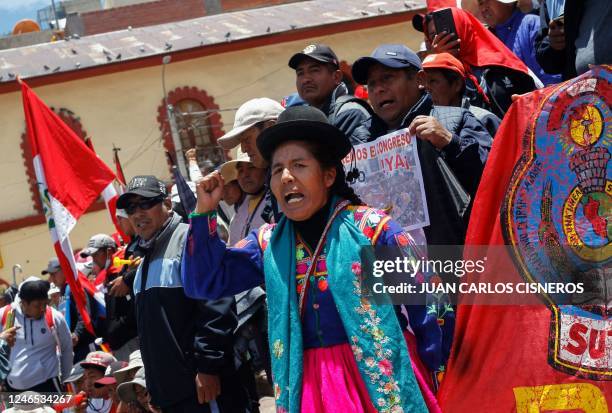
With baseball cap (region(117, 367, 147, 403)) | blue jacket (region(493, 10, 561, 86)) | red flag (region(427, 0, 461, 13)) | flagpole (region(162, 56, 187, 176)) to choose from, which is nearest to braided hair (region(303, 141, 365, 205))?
blue jacket (region(493, 10, 561, 86))

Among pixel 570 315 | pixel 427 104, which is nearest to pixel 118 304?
pixel 427 104

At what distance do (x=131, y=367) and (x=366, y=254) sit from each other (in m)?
3.44

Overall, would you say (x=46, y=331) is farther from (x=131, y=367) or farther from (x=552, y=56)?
(x=552, y=56)

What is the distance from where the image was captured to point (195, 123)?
26.8 m

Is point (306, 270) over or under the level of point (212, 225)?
under

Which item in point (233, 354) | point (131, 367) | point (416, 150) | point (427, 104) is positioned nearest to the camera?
point (416, 150)

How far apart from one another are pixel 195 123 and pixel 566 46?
23.3m

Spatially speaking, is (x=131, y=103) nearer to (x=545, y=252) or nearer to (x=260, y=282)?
(x=260, y=282)

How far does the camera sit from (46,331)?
910 centimetres

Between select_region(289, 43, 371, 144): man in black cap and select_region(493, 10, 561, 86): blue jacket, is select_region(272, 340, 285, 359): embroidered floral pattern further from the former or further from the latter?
select_region(493, 10, 561, 86): blue jacket

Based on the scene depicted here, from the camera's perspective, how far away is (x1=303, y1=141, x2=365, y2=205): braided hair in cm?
349

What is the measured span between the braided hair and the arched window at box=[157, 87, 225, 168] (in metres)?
23.0

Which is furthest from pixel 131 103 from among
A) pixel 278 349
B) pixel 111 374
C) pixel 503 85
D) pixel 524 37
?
pixel 278 349

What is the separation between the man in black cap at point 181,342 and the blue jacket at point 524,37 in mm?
2556
